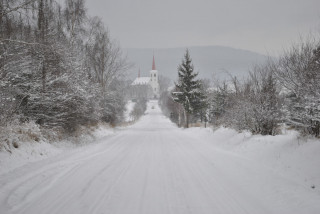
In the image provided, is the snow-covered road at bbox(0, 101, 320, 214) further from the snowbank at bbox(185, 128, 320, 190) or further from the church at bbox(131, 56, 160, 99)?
the church at bbox(131, 56, 160, 99)

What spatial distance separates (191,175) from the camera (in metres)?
4.65

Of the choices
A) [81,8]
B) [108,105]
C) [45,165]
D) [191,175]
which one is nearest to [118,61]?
[108,105]

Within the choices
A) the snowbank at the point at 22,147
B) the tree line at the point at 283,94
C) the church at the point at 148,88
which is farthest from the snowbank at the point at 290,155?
the church at the point at 148,88

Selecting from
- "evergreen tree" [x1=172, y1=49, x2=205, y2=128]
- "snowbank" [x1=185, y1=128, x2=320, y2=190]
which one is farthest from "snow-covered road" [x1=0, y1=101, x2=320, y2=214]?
"evergreen tree" [x1=172, y1=49, x2=205, y2=128]

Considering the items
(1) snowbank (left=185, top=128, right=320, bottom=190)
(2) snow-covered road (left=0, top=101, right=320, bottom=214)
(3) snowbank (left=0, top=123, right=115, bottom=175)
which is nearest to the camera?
(2) snow-covered road (left=0, top=101, right=320, bottom=214)

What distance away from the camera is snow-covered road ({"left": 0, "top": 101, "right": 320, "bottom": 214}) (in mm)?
3006

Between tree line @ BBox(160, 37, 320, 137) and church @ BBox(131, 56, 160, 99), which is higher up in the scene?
church @ BBox(131, 56, 160, 99)

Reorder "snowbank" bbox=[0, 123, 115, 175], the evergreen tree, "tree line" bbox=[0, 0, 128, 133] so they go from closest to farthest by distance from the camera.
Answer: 1. "snowbank" bbox=[0, 123, 115, 175]
2. "tree line" bbox=[0, 0, 128, 133]
3. the evergreen tree

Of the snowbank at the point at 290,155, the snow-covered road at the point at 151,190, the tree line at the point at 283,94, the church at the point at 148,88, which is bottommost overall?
the snow-covered road at the point at 151,190

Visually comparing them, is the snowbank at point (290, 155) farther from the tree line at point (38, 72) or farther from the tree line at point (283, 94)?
the tree line at point (38, 72)

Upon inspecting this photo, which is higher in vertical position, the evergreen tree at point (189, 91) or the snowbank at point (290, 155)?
Answer: the evergreen tree at point (189, 91)

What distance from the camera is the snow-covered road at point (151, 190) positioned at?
3006mm

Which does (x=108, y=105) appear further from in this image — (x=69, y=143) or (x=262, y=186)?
(x=262, y=186)

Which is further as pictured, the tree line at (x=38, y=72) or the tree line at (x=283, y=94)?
the tree line at (x=38, y=72)
